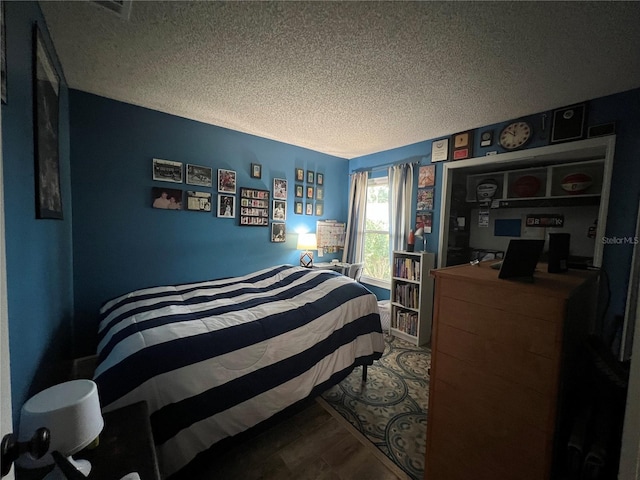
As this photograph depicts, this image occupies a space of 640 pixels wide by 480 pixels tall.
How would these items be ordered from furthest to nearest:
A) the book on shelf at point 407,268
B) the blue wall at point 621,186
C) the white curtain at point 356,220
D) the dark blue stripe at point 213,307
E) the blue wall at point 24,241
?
1. the white curtain at point 356,220
2. the book on shelf at point 407,268
3. the blue wall at point 621,186
4. the dark blue stripe at point 213,307
5. the blue wall at point 24,241

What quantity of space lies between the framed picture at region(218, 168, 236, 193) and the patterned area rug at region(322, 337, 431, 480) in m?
2.42

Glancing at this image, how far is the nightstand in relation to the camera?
782 millimetres

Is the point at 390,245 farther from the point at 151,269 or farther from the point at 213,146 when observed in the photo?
the point at 151,269

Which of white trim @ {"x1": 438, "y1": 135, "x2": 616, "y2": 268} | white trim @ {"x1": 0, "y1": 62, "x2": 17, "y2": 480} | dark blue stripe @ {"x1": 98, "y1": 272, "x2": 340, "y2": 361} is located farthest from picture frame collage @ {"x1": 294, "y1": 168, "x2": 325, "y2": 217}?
white trim @ {"x1": 0, "y1": 62, "x2": 17, "y2": 480}

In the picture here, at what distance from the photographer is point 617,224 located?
6.67 ft

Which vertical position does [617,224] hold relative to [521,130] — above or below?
below

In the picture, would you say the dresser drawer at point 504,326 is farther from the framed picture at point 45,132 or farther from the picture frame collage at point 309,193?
the picture frame collage at point 309,193

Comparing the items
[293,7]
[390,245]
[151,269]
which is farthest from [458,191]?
[151,269]

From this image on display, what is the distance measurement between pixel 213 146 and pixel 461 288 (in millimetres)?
2922

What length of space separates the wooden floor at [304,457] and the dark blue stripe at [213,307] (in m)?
0.81

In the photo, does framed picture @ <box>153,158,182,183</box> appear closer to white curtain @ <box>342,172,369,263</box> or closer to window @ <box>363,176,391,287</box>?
white curtain @ <box>342,172,369,263</box>

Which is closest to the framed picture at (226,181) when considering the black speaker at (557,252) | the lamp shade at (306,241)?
the lamp shade at (306,241)

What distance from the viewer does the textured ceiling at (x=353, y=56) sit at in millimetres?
1338

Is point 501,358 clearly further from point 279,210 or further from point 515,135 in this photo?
point 279,210
